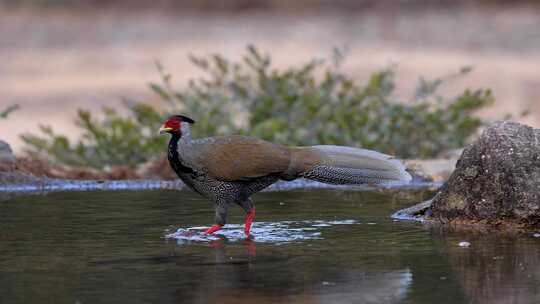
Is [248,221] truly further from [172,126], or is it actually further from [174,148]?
[172,126]

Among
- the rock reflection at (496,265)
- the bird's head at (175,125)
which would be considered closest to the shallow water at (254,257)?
the rock reflection at (496,265)

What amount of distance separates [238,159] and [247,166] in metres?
0.09

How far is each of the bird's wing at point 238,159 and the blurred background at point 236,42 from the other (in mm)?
18025

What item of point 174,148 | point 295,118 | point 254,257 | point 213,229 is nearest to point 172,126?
point 174,148

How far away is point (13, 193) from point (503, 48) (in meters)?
29.1

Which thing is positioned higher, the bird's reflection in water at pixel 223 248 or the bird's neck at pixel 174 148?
the bird's neck at pixel 174 148

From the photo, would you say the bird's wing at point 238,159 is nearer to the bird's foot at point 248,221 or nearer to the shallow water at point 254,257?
the bird's foot at point 248,221

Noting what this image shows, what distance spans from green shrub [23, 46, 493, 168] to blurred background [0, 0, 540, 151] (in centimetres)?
1084

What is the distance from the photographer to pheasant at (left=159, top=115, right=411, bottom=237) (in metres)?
9.34

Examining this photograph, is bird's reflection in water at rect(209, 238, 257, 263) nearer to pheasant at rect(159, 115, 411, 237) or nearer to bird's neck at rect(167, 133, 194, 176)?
pheasant at rect(159, 115, 411, 237)

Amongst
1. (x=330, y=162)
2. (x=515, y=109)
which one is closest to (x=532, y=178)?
(x=330, y=162)

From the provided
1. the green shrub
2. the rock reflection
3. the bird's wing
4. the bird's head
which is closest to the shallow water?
the rock reflection

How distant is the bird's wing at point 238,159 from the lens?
934 cm

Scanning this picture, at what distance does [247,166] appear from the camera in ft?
30.7
